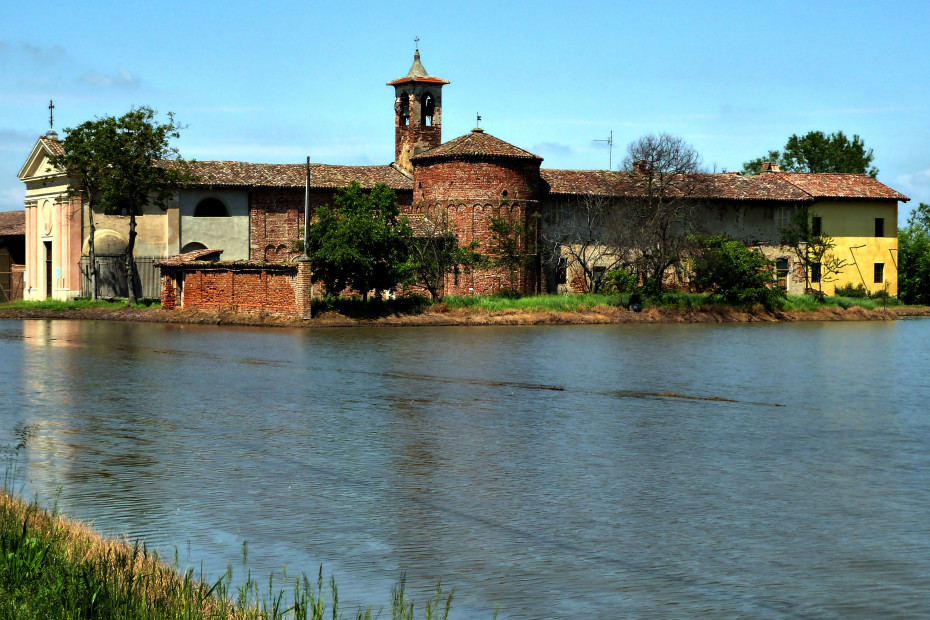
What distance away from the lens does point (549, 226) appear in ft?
155

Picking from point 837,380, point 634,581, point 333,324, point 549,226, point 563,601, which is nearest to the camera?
point 563,601

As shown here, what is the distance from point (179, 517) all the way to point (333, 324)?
1053 inches

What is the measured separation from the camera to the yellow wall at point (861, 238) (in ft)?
174

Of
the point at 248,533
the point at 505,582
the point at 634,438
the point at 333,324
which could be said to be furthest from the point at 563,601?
the point at 333,324

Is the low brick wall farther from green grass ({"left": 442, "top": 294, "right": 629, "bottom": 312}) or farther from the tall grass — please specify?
the tall grass

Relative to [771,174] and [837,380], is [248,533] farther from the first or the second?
[771,174]

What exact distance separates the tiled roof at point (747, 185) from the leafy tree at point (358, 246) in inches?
479

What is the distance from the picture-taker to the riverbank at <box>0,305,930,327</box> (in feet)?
116

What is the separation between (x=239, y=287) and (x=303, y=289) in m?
3.08

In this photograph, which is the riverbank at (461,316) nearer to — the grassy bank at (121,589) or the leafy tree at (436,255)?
the leafy tree at (436,255)

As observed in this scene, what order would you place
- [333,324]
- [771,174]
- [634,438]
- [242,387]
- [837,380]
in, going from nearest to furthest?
1. [634,438]
2. [242,387]
3. [837,380]
4. [333,324]
5. [771,174]

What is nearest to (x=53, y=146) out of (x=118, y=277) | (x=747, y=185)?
(x=118, y=277)

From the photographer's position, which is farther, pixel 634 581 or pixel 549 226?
pixel 549 226

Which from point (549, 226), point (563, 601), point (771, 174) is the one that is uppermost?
point (771, 174)
